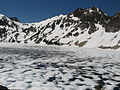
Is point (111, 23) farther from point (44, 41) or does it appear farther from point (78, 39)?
point (44, 41)

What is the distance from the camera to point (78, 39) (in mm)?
153000

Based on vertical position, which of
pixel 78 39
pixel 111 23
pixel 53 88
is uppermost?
pixel 111 23

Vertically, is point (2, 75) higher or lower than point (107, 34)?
lower

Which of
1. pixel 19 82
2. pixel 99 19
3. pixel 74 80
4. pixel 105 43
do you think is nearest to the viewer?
pixel 19 82

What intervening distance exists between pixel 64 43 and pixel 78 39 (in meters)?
11.2

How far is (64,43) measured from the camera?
158 meters

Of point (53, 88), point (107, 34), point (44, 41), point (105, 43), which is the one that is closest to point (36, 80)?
point (53, 88)

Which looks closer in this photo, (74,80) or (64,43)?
(74,80)

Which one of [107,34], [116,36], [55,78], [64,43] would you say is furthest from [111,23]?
[55,78]

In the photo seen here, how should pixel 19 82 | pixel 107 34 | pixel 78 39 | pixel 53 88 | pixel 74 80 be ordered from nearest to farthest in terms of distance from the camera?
pixel 53 88, pixel 19 82, pixel 74 80, pixel 107 34, pixel 78 39

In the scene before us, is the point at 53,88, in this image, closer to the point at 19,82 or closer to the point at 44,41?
the point at 19,82

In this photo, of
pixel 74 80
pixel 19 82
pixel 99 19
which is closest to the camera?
pixel 19 82

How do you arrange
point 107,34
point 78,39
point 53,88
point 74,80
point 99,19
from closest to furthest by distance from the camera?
point 53,88
point 74,80
point 107,34
point 78,39
point 99,19

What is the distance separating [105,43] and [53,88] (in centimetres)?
10794
